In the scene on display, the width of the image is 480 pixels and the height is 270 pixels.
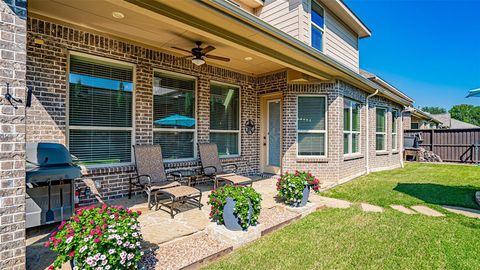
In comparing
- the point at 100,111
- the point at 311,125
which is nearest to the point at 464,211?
the point at 311,125

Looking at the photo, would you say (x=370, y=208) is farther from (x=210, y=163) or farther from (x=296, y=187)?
(x=210, y=163)

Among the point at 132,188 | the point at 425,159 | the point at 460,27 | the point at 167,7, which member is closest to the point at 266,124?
the point at 132,188

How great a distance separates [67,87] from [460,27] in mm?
23690

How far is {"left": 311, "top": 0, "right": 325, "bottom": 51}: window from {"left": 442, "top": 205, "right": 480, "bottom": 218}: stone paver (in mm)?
5469

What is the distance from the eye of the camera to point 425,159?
13.0m

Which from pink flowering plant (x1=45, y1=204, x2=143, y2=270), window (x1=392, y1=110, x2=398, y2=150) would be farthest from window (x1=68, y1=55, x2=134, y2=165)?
window (x1=392, y1=110, x2=398, y2=150)

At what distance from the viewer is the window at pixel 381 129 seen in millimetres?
9719

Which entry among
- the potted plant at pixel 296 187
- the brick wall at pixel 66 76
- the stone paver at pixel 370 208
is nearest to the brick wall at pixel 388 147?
the stone paver at pixel 370 208

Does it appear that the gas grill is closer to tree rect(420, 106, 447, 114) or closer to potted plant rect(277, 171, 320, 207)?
potted plant rect(277, 171, 320, 207)

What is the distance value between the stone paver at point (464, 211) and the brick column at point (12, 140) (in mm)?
6256

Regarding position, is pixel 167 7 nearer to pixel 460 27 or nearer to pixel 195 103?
pixel 195 103

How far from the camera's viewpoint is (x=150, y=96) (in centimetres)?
522

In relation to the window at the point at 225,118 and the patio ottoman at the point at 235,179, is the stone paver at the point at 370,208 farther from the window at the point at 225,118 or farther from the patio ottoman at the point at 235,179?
the window at the point at 225,118

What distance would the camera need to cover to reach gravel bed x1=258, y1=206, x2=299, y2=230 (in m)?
3.68
